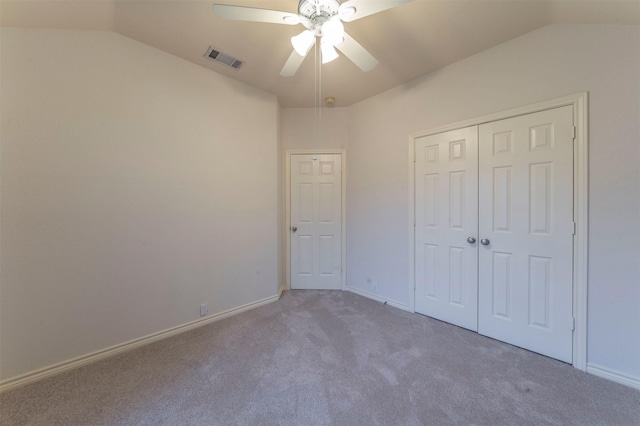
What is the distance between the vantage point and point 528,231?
6.56 feet

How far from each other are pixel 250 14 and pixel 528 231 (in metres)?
2.62

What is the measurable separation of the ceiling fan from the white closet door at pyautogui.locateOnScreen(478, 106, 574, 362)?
5.02 ft

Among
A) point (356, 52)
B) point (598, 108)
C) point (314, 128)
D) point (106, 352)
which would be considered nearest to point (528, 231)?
point (598, 108)

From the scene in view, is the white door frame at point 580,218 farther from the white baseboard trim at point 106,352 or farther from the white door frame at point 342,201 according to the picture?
the white baseboard trim at point 106,352

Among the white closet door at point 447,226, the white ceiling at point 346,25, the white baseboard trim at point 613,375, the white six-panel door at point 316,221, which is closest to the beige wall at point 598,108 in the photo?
the white baseboard trim at point 613,375

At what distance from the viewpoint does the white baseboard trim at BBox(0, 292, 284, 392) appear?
1616 mm

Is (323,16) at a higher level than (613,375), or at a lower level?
higher

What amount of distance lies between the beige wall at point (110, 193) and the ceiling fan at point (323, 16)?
130cm

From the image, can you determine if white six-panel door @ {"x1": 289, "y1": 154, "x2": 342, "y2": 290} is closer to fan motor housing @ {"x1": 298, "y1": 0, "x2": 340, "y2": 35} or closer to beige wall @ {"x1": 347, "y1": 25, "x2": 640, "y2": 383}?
beige wall @ {"x1": 347, "y1": 25, "x2": 640, "y2": 383}

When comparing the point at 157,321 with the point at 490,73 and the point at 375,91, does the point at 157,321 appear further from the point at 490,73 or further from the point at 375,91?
the point at 490,73

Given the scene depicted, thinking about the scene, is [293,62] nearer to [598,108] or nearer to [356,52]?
[356,52]

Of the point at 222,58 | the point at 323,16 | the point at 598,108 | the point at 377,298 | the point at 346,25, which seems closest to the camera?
the point at 323,16

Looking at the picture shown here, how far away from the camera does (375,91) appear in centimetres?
295

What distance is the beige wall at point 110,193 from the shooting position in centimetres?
163
